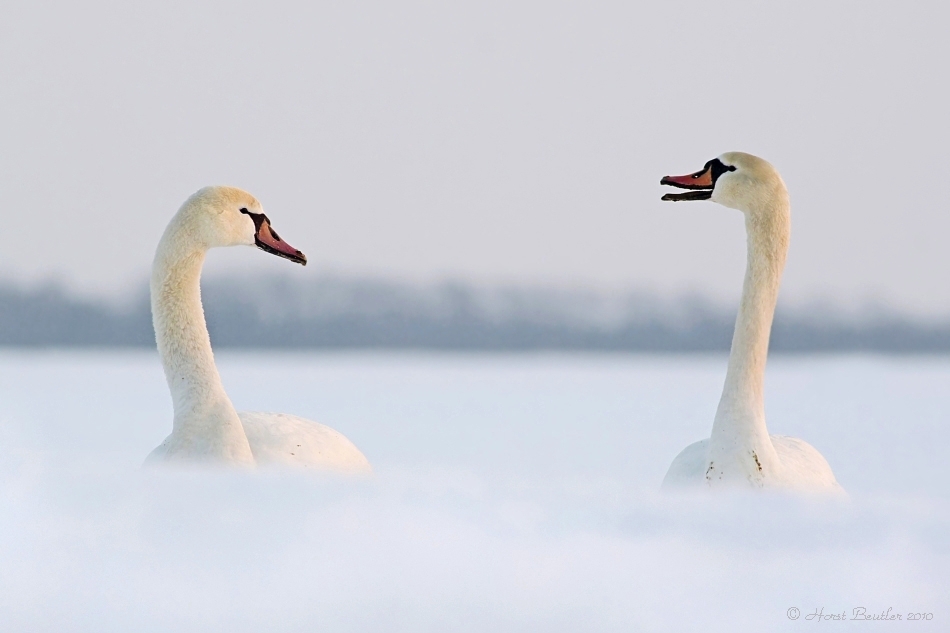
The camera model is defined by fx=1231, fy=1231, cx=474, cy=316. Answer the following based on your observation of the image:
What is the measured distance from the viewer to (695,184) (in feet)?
19.9

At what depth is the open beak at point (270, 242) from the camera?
590 centimetres

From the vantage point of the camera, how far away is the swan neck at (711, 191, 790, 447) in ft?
18.7

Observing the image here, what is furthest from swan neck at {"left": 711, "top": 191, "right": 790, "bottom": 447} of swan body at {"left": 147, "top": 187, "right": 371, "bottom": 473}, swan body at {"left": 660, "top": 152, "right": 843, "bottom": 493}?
swan body at {"left": 147, "top": 187, "right": 371, "bottom": 473}

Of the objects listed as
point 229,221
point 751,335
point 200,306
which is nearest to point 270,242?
point 229,221

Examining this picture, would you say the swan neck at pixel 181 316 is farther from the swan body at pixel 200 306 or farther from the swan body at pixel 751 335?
the swan body at pixel 751 335

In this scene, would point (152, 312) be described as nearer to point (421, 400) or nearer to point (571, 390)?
point (421, 400)

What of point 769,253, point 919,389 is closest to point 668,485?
point 769,253

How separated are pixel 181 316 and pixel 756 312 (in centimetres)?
279

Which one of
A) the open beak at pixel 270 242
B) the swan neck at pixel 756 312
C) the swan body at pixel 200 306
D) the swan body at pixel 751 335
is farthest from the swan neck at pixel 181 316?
the swan neck at pixel 756 312

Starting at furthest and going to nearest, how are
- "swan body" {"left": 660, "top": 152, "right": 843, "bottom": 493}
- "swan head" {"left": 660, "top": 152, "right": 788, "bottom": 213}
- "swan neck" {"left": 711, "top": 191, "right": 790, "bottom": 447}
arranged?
"swan head" {"left": 660, "top": 152, "right": 788, "bottom": 213}, "swan neck" {"left": 711, "top": 191, "right": 790, "bottom": 447}, "swan body" {"left": 660, "top": 152, "right": 843, "bottom": 493}

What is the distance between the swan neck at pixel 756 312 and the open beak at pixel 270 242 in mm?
2121

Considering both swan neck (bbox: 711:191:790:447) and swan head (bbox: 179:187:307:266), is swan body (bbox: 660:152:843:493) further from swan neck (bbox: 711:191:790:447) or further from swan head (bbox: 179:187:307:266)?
swan head (bbox: 179:187:307:266)

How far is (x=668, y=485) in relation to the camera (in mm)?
5848

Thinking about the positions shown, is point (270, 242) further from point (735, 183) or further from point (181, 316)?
point (735, 183)
